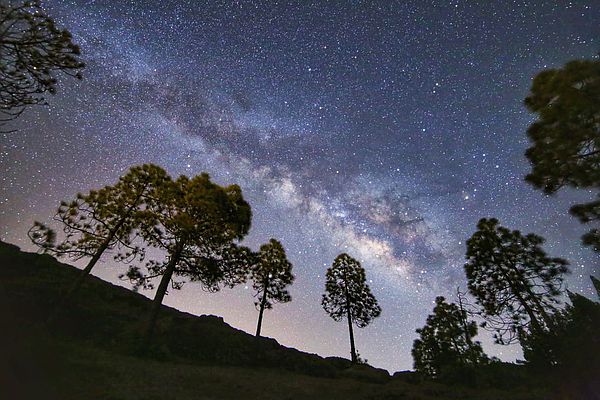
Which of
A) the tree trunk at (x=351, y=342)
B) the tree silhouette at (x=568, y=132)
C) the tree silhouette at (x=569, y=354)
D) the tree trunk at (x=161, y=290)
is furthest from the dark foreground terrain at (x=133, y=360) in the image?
the tree silhouette at (x=568, y=132)

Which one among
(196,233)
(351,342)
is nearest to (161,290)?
(196,233)

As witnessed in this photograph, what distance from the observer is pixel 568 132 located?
8781 mm

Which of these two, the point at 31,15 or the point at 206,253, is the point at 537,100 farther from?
the point at 206,253

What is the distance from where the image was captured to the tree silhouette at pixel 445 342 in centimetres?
2777

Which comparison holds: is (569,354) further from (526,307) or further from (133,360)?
(133,360)

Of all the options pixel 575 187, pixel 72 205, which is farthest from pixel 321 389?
pixel 72 205

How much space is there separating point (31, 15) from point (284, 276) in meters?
28.0

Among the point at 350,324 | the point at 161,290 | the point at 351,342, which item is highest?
the point at 350,324

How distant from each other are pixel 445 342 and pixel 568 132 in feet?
86.3

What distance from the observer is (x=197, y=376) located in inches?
561

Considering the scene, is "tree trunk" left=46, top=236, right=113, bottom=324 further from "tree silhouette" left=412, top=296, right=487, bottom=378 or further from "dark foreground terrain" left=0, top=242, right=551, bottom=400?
"tree silhouette" left=412, top=296, right=487, bottom=378

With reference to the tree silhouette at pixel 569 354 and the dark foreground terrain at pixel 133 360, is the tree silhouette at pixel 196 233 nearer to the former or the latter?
the dark foreground terrain at pixel 133 360

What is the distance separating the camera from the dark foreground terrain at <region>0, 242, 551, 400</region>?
9094mm

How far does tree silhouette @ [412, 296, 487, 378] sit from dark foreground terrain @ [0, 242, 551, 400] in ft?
13.8
